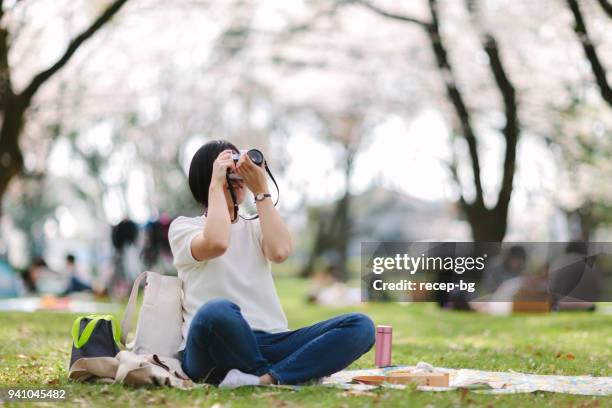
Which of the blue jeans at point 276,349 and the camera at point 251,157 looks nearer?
the blue jeans at point 276,349

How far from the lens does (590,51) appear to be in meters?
12.0

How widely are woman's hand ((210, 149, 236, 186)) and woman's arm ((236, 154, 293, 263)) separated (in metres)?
0.04

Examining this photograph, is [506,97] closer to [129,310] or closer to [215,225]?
[129,310]

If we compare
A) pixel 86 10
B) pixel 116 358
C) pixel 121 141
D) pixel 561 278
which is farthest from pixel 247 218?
pixel 121 141

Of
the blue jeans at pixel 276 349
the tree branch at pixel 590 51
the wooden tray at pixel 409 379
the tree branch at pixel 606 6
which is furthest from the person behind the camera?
the tree branch at pixel 590 51

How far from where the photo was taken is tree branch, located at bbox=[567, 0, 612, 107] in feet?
38.5

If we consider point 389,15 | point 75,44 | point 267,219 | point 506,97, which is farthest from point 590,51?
point 267,219

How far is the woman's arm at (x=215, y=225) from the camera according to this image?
4312mm

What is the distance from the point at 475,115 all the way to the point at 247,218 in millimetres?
18292

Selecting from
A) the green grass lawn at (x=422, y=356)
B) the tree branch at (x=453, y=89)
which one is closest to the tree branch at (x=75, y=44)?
the green grass lawn at (x=422, y=356)

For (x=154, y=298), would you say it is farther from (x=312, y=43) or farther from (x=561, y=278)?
(x=312, y=43)

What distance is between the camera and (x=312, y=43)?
64.5 feet

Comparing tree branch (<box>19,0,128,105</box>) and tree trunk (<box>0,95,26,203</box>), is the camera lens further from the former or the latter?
tree trunk (<box>0,95,26,203</box>)

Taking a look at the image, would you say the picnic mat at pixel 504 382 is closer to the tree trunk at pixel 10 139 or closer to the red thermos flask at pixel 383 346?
the red thermos flask at pixel 383 346
